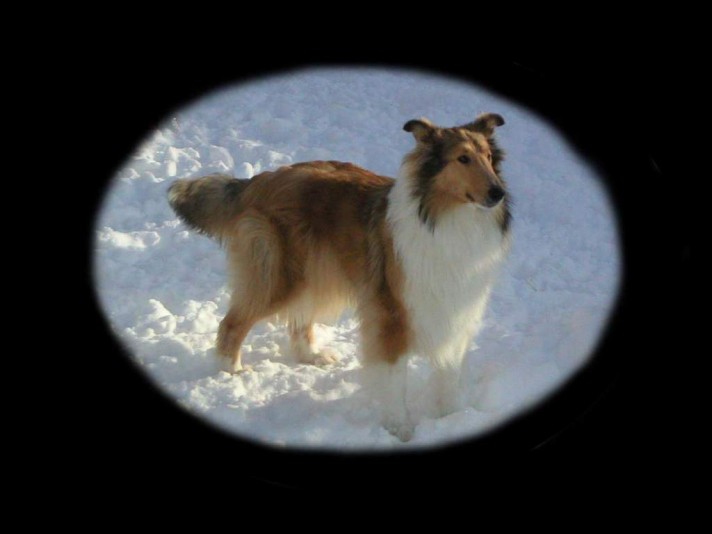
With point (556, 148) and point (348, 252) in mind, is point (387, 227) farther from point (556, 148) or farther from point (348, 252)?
point (556, 148)

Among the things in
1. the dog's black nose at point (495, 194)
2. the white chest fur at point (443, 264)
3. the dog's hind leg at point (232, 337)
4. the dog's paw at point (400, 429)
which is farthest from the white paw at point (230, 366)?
the dog's black nose at point (495, 194)

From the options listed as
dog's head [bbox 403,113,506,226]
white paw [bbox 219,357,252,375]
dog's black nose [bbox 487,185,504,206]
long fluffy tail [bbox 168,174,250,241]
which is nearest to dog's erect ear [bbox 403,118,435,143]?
dog's head [bbox 403,113,506,226]

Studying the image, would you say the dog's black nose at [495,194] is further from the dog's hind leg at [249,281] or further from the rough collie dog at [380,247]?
the dog's hind leg at [249,281]

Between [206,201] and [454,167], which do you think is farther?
[206,201]

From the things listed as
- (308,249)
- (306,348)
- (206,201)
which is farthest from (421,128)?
(306,348)

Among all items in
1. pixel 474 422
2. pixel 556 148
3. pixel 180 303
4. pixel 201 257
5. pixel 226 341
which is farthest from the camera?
pixel 556 148

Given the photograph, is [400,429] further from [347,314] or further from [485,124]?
[485,124]

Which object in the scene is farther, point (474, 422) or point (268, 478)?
point (474, 422)

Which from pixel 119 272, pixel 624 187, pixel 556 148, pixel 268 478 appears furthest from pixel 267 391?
pixel 556 148
